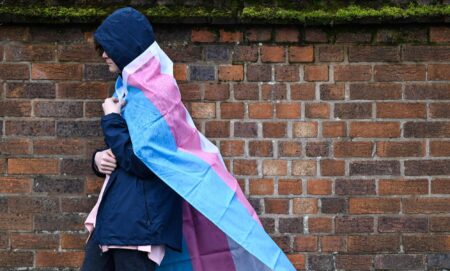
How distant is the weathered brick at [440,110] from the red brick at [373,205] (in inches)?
19.7

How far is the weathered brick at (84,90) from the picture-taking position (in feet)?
12.7

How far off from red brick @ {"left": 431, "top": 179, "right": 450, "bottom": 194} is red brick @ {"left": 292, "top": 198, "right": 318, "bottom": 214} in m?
0.64

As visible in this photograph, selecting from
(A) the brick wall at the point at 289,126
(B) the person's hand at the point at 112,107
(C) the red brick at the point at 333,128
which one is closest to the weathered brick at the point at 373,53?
(A) the brick wall at the point at 289,126

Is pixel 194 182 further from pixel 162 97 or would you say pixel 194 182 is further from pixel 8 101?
pixel 8 101

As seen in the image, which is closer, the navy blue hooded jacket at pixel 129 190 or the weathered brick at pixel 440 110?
the navy blue hooded jacket at pixel 129 190

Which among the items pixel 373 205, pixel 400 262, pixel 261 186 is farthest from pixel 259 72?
pixel 400 262

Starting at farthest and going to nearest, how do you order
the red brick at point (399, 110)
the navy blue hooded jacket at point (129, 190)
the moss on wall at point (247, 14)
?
the red brick at point (399, 110)
the moss on wall at point (247, 14)
the navy blue hooded jacket at point (129, 190)

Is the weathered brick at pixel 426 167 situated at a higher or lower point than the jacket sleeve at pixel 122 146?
lower

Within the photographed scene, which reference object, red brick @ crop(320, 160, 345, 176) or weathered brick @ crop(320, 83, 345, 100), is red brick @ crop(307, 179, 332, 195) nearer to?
red brick @ crop(320, 160, 345, 176)

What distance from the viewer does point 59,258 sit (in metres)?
3.91

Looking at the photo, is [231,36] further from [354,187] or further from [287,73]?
[354,187]

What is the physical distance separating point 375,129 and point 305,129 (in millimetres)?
372

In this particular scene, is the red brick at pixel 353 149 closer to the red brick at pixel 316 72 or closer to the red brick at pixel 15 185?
the red brick at pixel 316 72

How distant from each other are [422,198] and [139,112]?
65.0 inches
